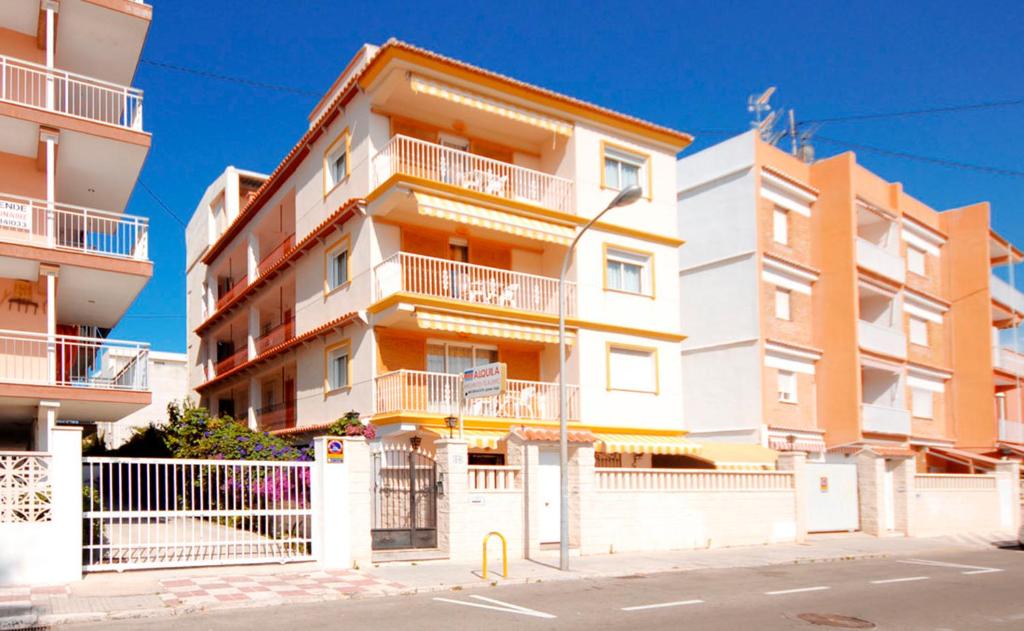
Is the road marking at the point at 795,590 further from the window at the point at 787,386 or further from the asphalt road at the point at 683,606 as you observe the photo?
the window at the point at 787,386

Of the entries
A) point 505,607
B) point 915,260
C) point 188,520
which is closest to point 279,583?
point 188,520

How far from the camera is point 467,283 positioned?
84.7ft

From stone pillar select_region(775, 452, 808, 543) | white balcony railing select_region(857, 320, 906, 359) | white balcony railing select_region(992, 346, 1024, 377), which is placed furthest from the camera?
white balcony railing select_region(992, 346, 1024, 377)

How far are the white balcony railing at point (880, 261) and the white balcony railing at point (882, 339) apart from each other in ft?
7.25

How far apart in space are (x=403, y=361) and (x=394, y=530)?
805 centimetres

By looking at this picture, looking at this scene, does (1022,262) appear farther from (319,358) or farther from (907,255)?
(319,358)

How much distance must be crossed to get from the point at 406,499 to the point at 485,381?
3.19 meters

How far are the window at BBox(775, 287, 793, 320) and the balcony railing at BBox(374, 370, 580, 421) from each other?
10449 millimetres

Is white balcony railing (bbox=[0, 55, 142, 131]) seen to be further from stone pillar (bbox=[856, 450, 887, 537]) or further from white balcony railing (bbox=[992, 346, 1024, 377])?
white balcony railing (bbox=[992, 346, 1024, 377])

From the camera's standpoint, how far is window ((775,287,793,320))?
3331cm

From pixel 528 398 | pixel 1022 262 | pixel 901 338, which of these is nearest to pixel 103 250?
pixel 528 398

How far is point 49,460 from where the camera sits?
1385 centimetres

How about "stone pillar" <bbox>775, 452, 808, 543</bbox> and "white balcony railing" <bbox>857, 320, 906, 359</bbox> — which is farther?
"white balcony railing" <bbox>857, 320, 906, 359</bbox>

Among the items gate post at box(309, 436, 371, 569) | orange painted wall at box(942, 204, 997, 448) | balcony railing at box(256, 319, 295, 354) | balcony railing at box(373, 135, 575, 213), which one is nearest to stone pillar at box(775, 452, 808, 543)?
balcony railing at box(373, 135, 575, 213)
